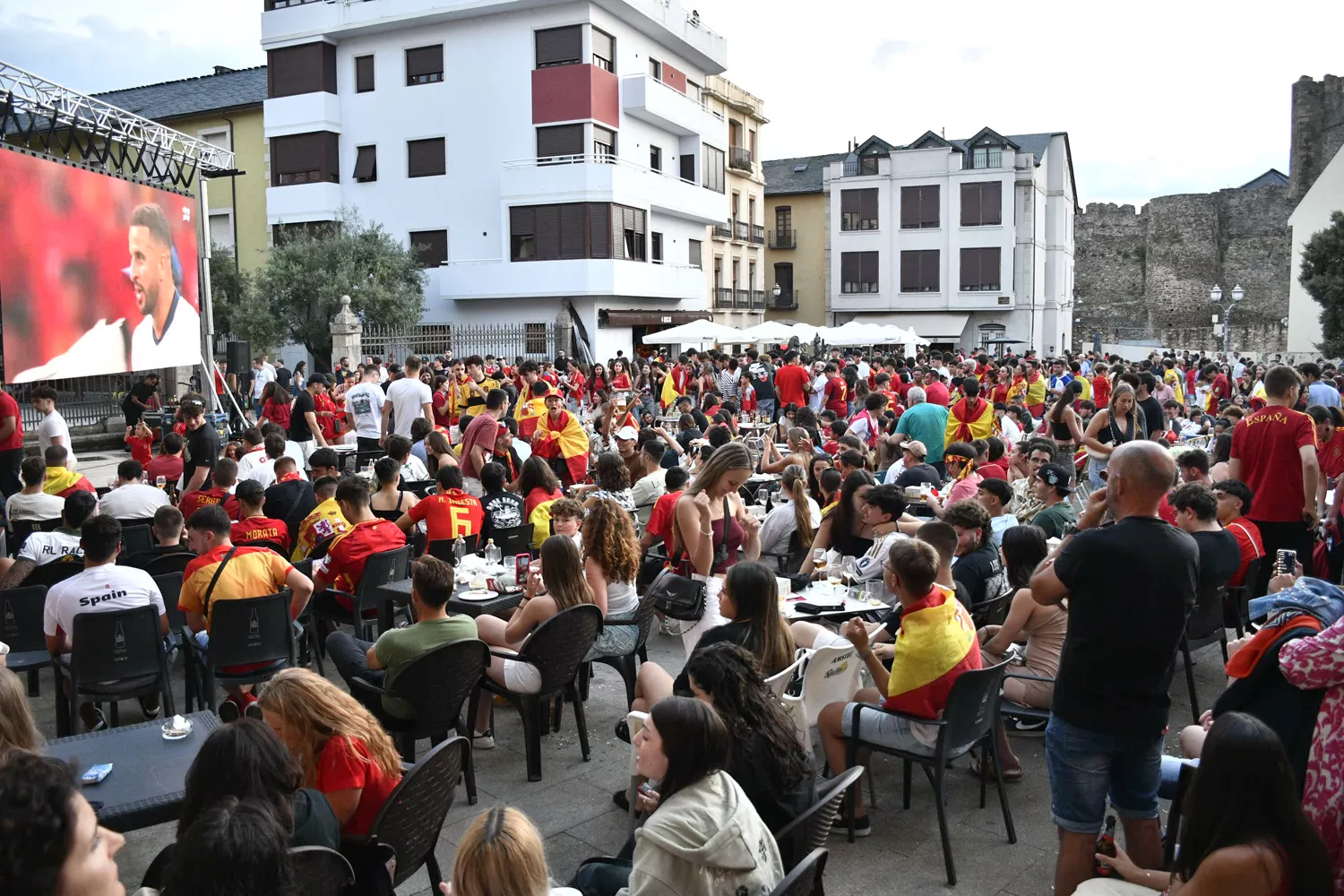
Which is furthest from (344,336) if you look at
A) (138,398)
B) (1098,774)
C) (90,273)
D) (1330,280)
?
(1330,280)

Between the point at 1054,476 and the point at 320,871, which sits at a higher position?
the point at 1054,476

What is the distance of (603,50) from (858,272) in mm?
19031


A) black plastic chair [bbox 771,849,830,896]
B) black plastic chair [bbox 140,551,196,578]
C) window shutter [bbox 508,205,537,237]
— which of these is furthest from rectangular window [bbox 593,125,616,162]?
black plastic chair [bbox 771,849,830,896]

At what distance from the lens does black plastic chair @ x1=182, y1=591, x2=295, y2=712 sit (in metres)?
5.44

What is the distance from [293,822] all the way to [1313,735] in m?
2.96

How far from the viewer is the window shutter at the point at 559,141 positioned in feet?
101

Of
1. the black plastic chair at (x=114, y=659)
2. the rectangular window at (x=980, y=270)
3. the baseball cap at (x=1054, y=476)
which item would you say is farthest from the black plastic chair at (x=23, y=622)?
the rectangular window at (x=980, y=270)

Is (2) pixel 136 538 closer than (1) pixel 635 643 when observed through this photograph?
No

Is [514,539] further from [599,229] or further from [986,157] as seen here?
[986,157]

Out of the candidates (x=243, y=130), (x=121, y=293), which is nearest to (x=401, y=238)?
(x=243, y=130)

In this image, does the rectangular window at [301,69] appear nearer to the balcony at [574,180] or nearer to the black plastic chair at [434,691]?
the balcony at [574,180]

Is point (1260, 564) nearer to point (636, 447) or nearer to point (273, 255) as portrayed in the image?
point (636, 447)

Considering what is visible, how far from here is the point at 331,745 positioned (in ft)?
10.9

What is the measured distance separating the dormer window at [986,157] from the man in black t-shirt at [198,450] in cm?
4050
